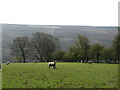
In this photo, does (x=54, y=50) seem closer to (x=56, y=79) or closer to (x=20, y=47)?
(x=20, y=47)

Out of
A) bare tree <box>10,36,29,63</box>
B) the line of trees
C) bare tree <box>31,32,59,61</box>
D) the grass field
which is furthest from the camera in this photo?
bare tree <box>31,32,59,61</box>

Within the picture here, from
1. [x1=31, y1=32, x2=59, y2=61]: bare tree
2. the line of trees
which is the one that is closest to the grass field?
the line of trees

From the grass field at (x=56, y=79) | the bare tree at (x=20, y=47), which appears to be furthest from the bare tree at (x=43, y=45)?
the grass field at (x=56, y=79)

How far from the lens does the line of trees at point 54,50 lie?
9631 centimetres

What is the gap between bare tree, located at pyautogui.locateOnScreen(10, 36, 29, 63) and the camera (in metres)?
95.2

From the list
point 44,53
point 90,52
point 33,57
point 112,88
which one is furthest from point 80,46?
point 112,88

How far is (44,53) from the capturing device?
334ft

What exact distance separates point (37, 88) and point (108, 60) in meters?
95.3

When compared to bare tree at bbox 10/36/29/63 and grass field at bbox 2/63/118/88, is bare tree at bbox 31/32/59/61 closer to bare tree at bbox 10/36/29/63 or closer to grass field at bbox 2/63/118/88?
bare tree at bbox 10/36/29/63

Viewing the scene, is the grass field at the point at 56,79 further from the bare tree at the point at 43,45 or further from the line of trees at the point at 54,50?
the bare tree at the point at 43,45

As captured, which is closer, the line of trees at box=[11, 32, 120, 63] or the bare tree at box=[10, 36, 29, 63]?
the bare tree at box=[10, 36, 29, 63]

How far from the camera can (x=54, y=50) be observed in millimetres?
101500

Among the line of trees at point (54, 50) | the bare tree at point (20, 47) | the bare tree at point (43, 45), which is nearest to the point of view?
the bare tree at point (20, 47)

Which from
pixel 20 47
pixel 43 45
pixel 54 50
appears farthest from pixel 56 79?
pixel 43 45
